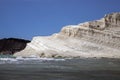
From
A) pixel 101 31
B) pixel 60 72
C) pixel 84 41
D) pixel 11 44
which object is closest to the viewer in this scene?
pixel 60 72

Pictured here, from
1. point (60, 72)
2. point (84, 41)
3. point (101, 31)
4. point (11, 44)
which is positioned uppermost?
point (101, 31)

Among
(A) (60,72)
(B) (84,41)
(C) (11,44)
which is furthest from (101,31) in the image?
(A) (60,72)

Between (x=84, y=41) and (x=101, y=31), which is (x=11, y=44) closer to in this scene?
(x=84, y=41)

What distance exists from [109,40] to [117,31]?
4690 millimetres

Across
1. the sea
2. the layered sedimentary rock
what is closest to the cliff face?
the layered sedimentary rock

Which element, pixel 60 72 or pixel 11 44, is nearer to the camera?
pixel 60 72

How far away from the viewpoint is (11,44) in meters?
123

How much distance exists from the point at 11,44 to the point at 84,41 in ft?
168

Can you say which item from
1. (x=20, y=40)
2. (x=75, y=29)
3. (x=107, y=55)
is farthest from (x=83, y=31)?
(x=20, y=40)

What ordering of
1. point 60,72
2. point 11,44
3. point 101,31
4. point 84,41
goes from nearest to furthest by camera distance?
1. point 60,72
2. point 84,41
3. point 101,31
4. point 11,44

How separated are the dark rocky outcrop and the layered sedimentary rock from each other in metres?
32.4

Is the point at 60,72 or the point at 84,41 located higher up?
the point at 84,41

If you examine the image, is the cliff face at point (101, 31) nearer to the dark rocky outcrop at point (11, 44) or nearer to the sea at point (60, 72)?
the dark rocky outcrop at point (11, 44)

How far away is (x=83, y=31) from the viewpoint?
83625 millimetres
